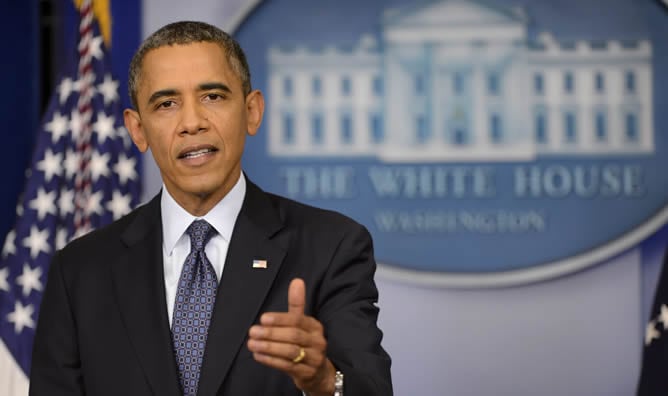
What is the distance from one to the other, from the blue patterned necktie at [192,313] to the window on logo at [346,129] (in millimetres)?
1722

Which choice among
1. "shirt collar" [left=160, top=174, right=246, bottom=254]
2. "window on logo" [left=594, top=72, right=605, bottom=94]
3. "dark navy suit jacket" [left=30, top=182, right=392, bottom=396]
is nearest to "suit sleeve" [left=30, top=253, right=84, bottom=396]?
"dark navy suit jacket" [left=30, top=182, right=392, bottom=396]

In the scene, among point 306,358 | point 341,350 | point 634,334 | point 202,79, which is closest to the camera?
point 306,358

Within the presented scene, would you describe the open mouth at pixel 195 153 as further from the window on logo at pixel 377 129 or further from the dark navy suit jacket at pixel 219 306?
the window on logo at pixel 377 129

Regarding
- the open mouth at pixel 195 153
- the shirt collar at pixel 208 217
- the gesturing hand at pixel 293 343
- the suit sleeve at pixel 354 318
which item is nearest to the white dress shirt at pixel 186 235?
the shirt collar at pixel 208 217

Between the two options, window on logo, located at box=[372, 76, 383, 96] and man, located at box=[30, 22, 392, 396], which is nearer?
man, located at box=[30, 22, 392, 396]

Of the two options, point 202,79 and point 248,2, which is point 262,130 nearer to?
point 248,2

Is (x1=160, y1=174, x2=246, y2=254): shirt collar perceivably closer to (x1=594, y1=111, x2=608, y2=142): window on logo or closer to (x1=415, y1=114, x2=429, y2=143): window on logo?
(x1=415, y1=114, x2=429, y2=143): window on logo

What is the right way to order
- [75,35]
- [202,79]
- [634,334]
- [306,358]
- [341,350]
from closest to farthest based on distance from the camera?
[306,358] < [341,350] < [202,79] < [634,334] < [75,35]

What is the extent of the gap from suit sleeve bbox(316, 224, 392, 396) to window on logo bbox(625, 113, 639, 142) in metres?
1.90

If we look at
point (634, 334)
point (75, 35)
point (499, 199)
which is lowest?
point (634, 334)

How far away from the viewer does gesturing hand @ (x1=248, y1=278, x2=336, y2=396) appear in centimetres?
124

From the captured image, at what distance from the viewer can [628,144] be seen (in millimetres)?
3303

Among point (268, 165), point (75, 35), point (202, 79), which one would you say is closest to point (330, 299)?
point (202, 79)

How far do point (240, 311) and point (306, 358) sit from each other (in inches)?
13.0
